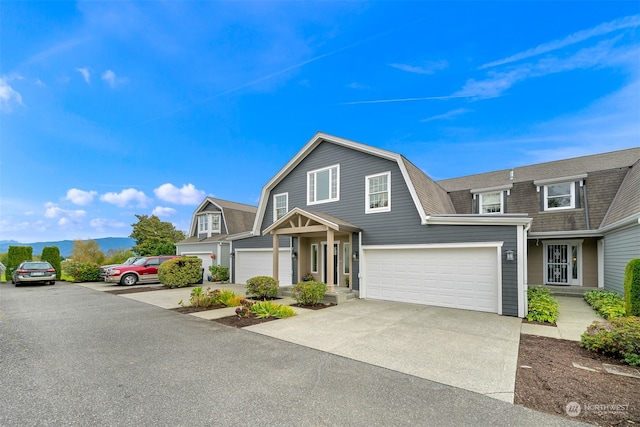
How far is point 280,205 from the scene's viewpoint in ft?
47.8

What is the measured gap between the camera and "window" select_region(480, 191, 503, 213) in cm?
1407

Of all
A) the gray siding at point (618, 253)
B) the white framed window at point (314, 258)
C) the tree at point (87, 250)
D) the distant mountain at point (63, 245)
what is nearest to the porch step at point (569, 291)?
the gray siding at point (618, 253)

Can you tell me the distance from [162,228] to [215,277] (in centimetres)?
1933

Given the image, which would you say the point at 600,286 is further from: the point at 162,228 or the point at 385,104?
the point at 162,228

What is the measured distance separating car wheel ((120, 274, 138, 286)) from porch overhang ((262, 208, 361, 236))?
9.42m

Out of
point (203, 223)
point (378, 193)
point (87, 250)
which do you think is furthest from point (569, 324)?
point (87, 250)

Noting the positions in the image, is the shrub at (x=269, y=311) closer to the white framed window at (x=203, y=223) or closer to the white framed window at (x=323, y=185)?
the white framed window at (x=323, y=185)

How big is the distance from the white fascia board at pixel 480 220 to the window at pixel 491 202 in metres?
6.19

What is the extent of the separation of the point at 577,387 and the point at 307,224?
8.82 m

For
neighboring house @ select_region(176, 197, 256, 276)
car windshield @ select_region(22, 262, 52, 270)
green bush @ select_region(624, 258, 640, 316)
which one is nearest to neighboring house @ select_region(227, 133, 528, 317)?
green bush @ select_region(624, 258, 640, 316)

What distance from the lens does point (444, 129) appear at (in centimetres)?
1747

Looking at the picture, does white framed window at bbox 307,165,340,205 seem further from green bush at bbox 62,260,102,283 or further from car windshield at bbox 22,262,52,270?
car windshield at bbox 22,262,52,270

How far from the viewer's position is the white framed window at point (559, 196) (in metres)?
12.5
